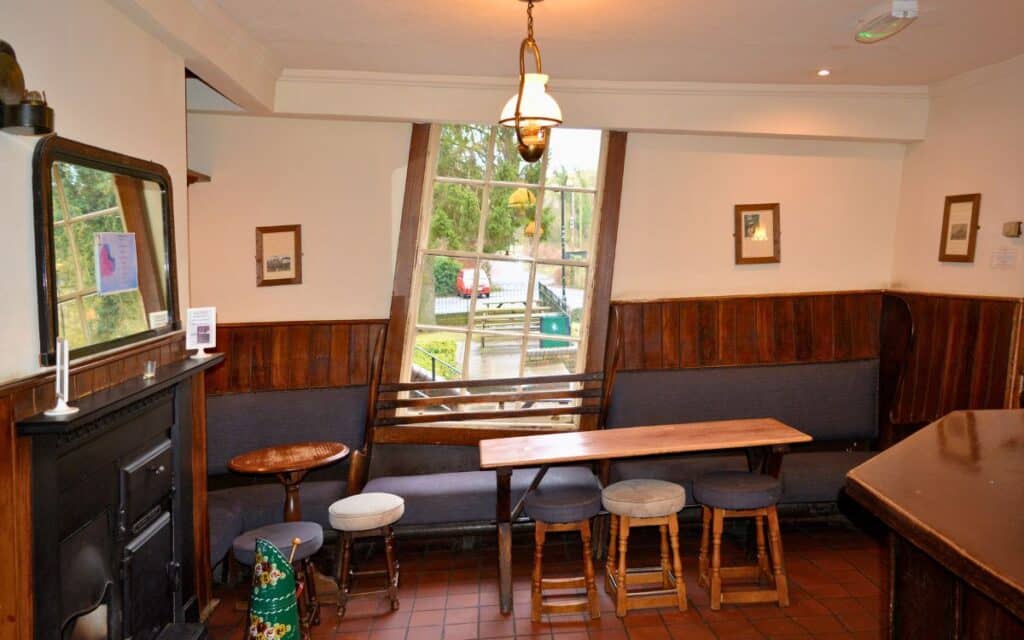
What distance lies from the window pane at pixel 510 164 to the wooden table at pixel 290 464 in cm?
217

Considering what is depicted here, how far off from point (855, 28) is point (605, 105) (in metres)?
1.57

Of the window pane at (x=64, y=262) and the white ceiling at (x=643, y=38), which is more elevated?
the white ceiling at (x=643, y=38)

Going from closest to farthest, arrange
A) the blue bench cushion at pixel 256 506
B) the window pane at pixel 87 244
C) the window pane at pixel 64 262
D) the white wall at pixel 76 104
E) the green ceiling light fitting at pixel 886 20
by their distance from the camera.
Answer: the white wall at pixel 76 104
the window pane at pixel 64 262
the window pane at pixel 87 244
the green ceiling light fitting at pixel 886 20
the blue bench cushion at pixel 256 506

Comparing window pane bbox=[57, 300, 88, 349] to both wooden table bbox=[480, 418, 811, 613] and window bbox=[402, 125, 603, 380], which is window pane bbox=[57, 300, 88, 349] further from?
window bbox=[402, 125, 603, 380]

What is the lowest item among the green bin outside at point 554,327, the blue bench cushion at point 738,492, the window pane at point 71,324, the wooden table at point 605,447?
the blue bench cushion at point 738,492

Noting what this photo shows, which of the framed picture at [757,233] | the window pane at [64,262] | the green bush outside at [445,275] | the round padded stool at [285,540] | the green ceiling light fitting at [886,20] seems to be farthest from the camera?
the framed picture at [757,233]

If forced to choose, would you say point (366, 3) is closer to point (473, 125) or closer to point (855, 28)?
point (473, 125)

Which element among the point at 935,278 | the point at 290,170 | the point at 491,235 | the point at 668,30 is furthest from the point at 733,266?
the point at 290,170

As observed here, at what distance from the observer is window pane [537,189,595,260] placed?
5.06 meters

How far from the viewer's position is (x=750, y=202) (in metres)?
5.18

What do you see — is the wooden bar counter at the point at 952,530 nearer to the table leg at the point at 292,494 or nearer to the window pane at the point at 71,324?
the window pane at the point at 71,324

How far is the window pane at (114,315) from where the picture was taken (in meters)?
2.55

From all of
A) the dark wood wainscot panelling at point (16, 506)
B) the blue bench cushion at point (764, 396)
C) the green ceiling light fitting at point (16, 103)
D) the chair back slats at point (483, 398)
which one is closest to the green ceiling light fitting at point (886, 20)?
the blue bench cushion at point (764, 396)

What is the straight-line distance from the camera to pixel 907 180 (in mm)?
5215
